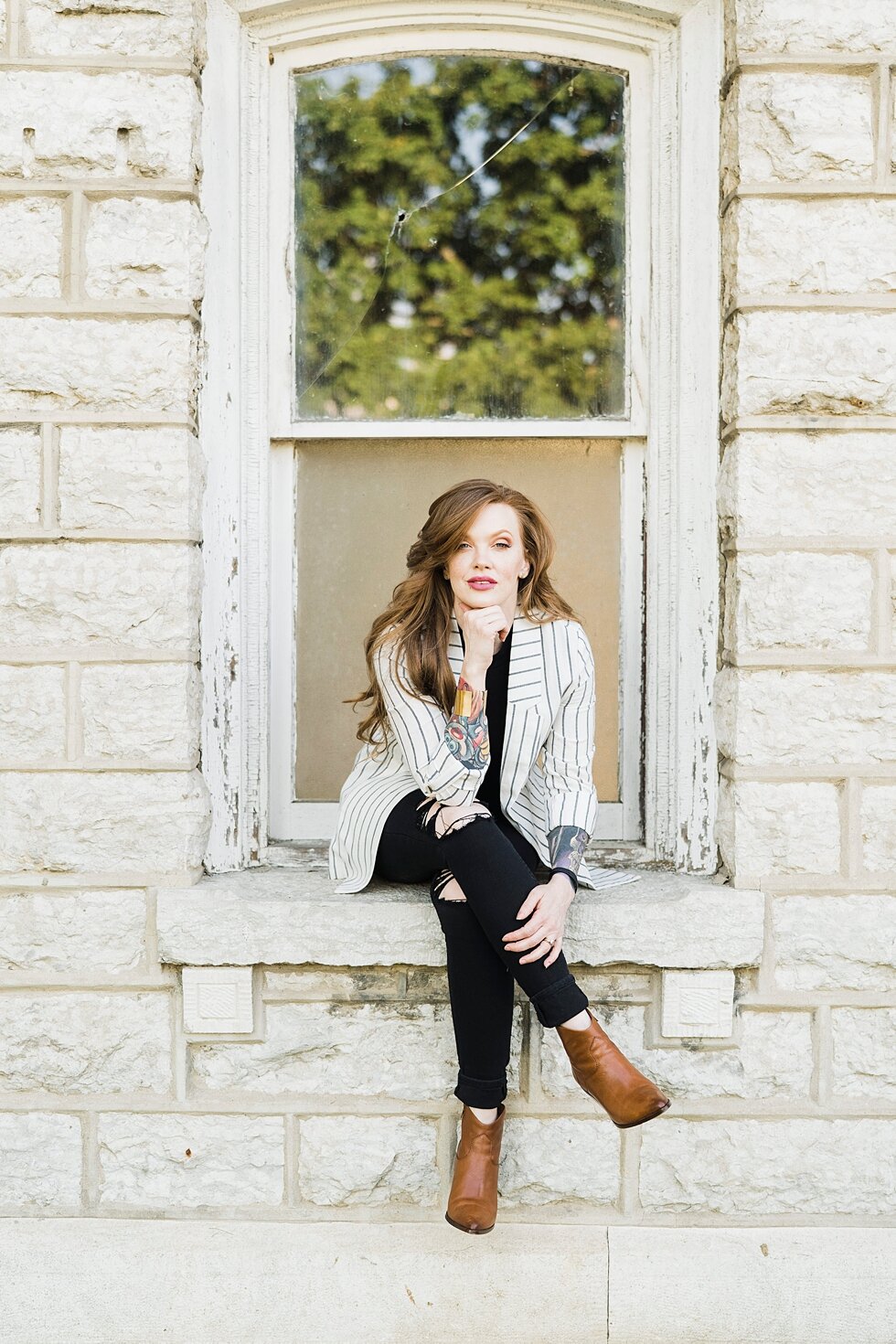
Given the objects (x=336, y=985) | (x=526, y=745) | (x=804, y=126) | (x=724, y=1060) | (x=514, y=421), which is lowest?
(x=724, y=1060)

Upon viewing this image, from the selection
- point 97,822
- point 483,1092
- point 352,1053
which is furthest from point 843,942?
point 97,822

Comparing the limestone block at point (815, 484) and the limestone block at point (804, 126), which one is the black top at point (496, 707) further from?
the limestone block at point (804, 126)

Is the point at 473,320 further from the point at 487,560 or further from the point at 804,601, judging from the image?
the point at 804,601

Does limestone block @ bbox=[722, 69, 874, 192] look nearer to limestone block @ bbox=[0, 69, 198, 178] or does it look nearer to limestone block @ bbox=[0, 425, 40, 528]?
limestone block @ bbox=[0, 69, 198, 178]

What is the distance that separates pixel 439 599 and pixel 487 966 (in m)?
0.81

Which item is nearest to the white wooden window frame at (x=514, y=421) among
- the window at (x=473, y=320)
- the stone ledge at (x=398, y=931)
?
the window at (x=473, y=320)

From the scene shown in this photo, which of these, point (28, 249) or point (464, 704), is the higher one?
point (28, 249)

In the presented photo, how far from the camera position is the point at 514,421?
9.16ft

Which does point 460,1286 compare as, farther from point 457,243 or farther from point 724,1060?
point 457,243

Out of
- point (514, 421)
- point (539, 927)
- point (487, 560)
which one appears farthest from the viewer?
point (514, 421)

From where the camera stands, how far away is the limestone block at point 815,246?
2443 mm

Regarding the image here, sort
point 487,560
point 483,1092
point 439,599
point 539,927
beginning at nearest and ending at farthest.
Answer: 1. point 539,927
2. point 483,1092
3. point 487,560
4. point 439,599

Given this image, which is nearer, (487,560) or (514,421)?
(487,560)

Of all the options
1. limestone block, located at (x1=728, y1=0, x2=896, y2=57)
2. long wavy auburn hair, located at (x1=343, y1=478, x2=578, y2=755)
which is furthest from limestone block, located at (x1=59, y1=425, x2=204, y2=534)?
limestone block, located at (x1=728, y1=0, x2=896, y2=57)
